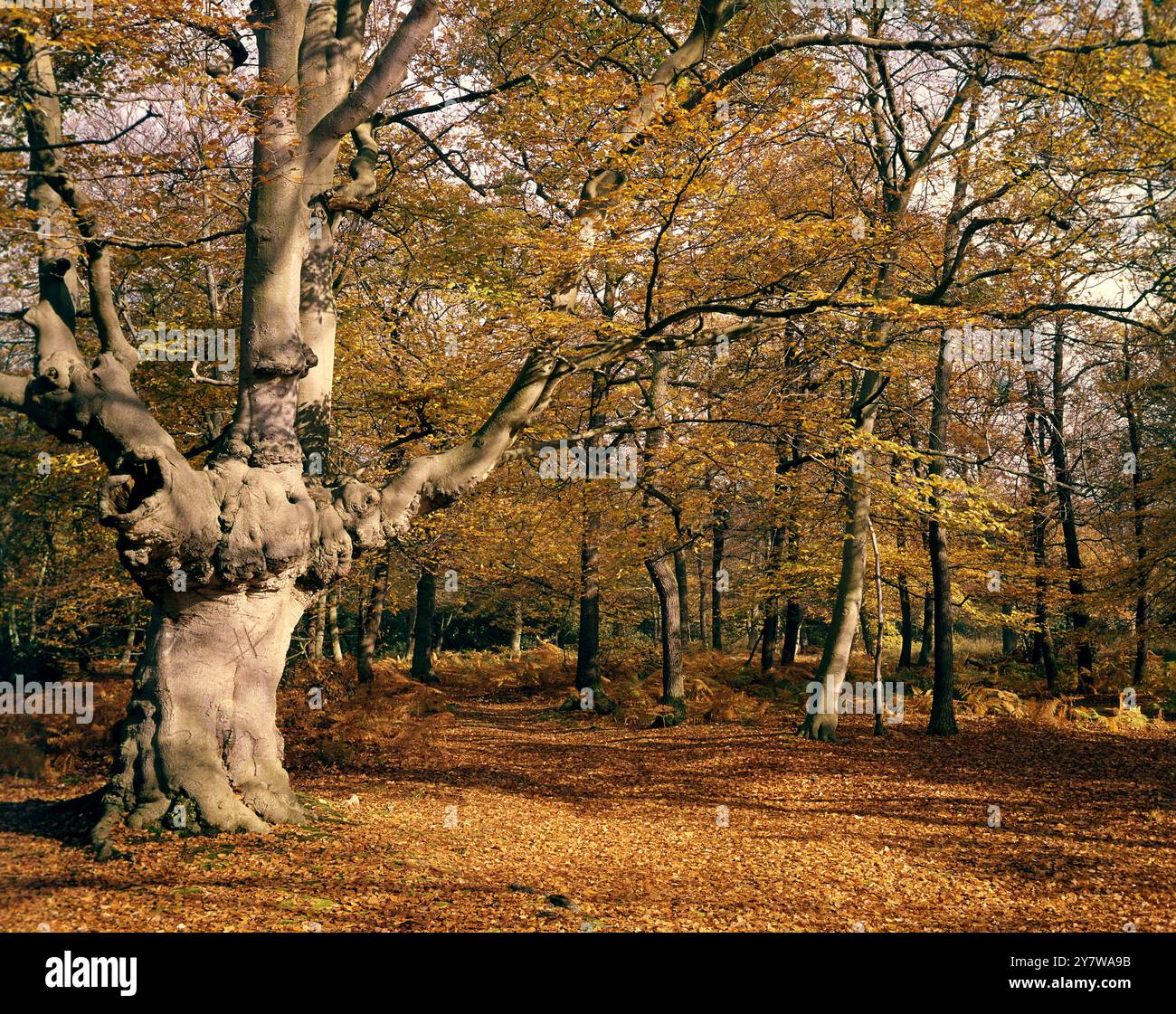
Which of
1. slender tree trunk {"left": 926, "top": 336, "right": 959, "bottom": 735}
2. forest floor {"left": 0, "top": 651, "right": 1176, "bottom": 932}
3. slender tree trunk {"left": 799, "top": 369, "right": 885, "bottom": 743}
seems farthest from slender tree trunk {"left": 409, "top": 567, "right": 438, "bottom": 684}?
slender tree trunk {"left": 926, "top": 336, "right": 959, "bottom": 735}

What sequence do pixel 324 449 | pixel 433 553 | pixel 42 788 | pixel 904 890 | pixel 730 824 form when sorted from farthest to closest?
pixel 433 553 < pixel 730 824 < pixel 42 788 < pixel 324 449 < pixel 904 890

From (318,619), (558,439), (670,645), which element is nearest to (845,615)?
(670,645)

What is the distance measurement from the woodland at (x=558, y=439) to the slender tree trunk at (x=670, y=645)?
0.08 metres

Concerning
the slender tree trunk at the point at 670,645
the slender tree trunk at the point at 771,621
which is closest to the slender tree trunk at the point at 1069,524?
the slender tree trunk at the point at 771,621

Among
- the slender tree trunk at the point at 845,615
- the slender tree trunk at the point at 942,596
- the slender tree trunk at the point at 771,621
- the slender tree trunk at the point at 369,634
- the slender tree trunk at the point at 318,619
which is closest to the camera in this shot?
the slender tree trunk at the point at 845,615

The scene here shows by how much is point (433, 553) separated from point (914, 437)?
10588 millimetres

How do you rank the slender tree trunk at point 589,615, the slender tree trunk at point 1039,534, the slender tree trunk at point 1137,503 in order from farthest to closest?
the slender tree trunk at point 589,615
the slender tree trunk at point 1039,534
the slender tree trunk at point 1137,503

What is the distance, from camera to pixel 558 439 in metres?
9.82

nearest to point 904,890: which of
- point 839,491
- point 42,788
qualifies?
point 839,491

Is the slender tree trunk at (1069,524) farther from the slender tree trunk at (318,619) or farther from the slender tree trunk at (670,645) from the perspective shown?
the slender tree trunk at (318,619)

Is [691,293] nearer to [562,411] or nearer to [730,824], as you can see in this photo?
[562,411]

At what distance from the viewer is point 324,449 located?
24.8 ft

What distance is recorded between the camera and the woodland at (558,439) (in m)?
6.06

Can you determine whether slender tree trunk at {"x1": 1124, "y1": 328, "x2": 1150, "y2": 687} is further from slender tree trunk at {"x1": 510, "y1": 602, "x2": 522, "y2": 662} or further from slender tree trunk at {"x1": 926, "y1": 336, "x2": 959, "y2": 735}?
slender tree trunk at {"x1": 510, "y1": 602, "x2": 522, "y2": 662}
